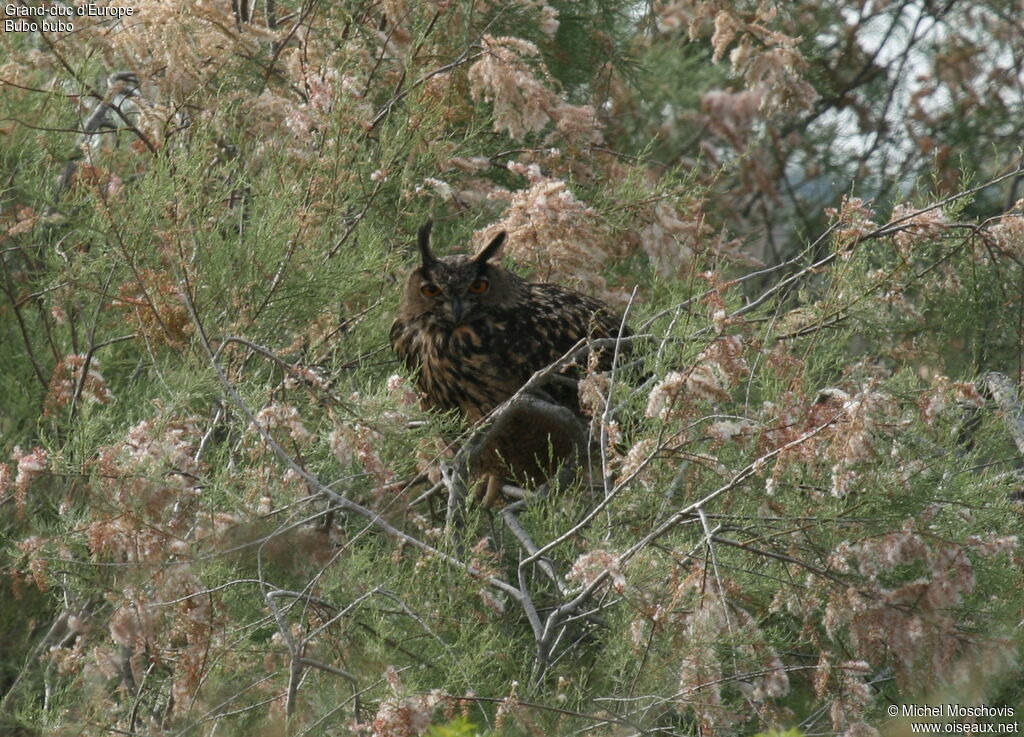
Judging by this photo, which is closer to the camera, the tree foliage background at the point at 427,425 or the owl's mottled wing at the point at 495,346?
the tree foliage background at the point at 427,425

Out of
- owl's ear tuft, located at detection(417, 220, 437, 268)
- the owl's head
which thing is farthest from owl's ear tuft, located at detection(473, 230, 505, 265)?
owl's ear tuft, located at detection(417, 220, 437, 268)

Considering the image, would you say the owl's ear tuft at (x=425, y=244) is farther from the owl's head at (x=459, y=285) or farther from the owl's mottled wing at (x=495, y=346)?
the owl's mottled wing at (x=495, y=346)

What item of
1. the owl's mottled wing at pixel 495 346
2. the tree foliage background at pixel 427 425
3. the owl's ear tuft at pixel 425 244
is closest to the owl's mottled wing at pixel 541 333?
the owl's mottled wing at pixel 495 346

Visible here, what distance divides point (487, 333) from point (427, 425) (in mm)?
883

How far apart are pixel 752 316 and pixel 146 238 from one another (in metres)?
1.53

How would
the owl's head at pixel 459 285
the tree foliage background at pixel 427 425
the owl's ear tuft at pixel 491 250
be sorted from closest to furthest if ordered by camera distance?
1. the tree foliage background at pixel 427 425
2. the owl's ear tuft at pixel 491 250
3. the owl's head at pixel 459 285

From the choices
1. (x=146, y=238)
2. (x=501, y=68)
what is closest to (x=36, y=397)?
(x=146, y=238)

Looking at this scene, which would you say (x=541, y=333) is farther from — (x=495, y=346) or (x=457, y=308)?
(x=457, y=308)

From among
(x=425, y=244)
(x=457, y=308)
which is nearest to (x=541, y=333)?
(x=457, y=308)

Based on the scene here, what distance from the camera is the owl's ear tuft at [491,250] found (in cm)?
410

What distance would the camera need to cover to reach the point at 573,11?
5.39 metres

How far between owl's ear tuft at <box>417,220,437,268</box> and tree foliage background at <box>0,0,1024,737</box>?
72 millimetres

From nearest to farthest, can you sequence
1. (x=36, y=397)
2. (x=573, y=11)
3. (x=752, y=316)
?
1. (x=752, y=316)
2. (x=36, y=397)
3. (x=573, y=11)

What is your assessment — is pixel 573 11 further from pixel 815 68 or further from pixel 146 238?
pixel 146 238
